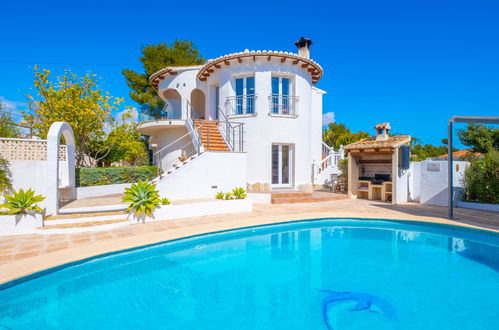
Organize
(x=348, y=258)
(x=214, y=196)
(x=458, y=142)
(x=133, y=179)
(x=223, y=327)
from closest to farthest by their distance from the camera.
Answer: (x=223, y=327)
(x=348, y=258)
(x=214, y=196)
(x=133, y=179)
(x=458, y=142)

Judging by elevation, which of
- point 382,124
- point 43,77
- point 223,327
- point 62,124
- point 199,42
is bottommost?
point 223,327

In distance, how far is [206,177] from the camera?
1214 cm

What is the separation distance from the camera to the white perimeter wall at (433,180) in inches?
487

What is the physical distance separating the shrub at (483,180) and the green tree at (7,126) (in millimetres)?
25280

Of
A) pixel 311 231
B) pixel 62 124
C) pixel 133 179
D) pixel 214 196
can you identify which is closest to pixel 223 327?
pixel 311 231

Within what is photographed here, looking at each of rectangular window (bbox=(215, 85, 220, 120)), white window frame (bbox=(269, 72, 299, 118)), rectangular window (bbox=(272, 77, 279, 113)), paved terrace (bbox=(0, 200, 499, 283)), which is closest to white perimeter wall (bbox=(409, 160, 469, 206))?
paved terrace (bbox=(0, 200, 499, 283))

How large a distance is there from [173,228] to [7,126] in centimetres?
1779

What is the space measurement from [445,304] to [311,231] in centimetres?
474

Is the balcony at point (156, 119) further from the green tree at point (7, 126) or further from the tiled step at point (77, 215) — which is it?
the tiled step at point (77, 215)

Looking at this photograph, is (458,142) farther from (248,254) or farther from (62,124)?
(62,124)

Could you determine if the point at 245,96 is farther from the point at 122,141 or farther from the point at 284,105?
the point at 122,141

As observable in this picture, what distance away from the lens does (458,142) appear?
65.8ft

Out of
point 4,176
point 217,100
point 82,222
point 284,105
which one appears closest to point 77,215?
point 82,222

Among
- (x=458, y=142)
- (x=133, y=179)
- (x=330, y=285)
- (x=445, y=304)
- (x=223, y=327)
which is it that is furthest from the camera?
(x=458, y=142)
